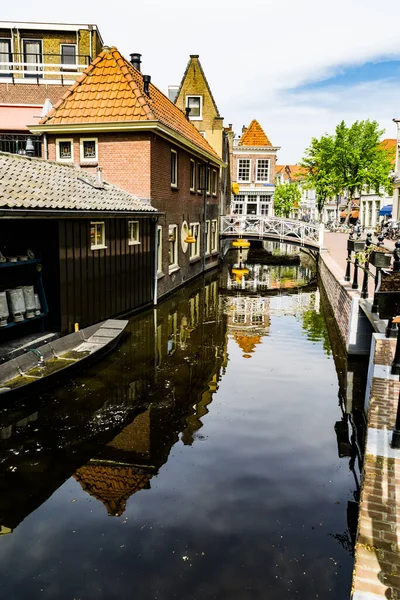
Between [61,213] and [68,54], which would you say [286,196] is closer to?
[68,54]

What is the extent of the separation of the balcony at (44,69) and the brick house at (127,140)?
5803mm

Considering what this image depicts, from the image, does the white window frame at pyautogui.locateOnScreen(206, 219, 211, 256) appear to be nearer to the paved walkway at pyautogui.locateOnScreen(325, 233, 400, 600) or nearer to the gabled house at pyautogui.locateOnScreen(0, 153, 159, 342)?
the gabled house at pyautogui.locateOnScreen(0, 153, 159, 342)

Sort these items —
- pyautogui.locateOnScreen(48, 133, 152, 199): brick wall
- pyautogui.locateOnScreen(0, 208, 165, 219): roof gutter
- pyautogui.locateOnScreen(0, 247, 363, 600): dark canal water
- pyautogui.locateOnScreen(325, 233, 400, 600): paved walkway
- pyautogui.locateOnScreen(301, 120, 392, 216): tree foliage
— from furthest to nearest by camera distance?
1. pyautogui.locateOnScreen(301, 120, 392, 216): tree foliage
2. pyautogui.locateOnScreen(48, 133, 152, 199): brick wall
3. pyautogui.locateOnScreen(0, 208, 165, 219): roof gutter
4. pyautogui.locateOnScreen(0, 247, 363, 600): dark canal water
5. pyautogui.locateOnScreen(325, 233, 400, 600): paved walkway

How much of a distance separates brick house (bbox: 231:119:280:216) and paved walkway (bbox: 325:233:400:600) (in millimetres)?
44170

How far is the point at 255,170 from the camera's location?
49.4 metres

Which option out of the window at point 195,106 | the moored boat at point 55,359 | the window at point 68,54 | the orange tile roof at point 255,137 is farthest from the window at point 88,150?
the orange tile roof at point 255,137

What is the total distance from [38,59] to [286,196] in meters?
43.5

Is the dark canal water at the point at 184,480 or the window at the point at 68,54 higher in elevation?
the window at the point at 68,54

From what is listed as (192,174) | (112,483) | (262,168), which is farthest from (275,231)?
(112,483)

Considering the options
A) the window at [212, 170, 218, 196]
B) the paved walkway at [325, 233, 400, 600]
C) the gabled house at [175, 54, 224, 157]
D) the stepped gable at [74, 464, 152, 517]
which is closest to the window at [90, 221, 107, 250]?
the stepped gable at [74, 464, 152, 517]

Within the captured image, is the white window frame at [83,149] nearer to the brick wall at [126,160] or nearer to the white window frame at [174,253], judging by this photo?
the brick wall at [126,160]

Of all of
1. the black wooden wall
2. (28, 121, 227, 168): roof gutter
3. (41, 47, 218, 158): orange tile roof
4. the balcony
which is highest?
the balcony

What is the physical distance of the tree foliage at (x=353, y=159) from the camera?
4506cm

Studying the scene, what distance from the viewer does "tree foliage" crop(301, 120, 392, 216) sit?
4506 centimetres
